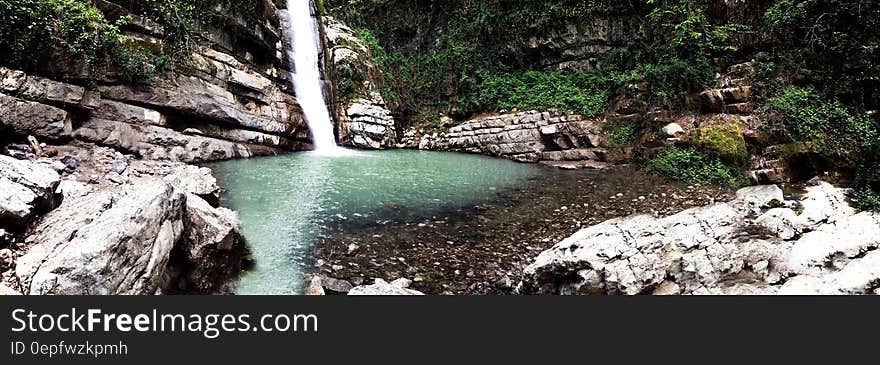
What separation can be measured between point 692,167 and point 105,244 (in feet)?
37.9

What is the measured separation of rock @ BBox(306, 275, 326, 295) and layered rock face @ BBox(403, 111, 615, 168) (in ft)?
32.1

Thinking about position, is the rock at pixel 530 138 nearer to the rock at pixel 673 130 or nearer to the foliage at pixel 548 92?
the foliage at pixel 548 92

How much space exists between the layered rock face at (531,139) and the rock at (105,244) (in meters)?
11.1

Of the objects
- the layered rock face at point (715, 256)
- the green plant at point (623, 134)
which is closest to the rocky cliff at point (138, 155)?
the layered rock face at point (715, 256)

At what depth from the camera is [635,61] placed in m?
15.1

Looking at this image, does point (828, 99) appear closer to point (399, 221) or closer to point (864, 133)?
point (864, 133)

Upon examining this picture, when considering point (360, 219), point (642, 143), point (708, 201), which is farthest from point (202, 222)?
point (642, 143)

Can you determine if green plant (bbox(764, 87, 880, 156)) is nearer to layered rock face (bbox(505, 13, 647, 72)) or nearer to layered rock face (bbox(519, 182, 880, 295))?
layered rock face (bbox(519, 182, 880, 295))

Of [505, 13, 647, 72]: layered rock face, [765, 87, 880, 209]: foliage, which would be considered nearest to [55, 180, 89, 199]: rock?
[765, 87, 880, 209]: foliage

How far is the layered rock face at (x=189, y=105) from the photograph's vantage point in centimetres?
865

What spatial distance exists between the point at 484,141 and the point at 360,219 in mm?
9576

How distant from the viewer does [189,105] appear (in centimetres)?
1162

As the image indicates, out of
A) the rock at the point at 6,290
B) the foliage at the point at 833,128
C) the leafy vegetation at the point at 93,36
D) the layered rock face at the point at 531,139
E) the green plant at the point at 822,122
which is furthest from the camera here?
the layered rock face at the point at 531,139

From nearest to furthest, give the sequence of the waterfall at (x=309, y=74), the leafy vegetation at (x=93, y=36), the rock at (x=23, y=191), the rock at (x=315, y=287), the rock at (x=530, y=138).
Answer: the rock at (x=23, y=191), the rock at (x=315, y=287), the leafy vegetation at (x=93, y=36), the rock at (x=530, y=138), the waterfall at (x=309, y=74)
